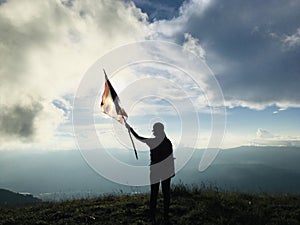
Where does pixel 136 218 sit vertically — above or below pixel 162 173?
below

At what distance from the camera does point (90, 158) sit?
41.6 ft

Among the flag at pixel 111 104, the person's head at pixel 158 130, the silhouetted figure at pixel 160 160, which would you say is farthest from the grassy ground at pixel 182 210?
the flag at pixel 111 104

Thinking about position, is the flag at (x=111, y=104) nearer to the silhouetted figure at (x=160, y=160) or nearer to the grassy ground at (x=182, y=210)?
the silhouetted figure at (x=160, y=160)

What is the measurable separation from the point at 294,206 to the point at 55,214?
9990mm

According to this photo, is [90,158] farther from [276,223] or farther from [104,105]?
[276,223]

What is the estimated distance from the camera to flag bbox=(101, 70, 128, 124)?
12.2 meters

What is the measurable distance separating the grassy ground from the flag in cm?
395

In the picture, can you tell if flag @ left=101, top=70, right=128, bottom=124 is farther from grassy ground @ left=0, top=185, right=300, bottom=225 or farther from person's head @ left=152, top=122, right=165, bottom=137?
grassy ground @ left=0, top=185, right=300, bottom=225

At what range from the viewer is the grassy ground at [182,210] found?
37.9 ft

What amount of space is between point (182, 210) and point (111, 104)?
5.16 m

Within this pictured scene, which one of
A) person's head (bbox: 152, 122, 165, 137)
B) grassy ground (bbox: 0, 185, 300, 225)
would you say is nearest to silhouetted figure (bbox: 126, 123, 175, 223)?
person's head (bbox: 152, 122, 165, 137)

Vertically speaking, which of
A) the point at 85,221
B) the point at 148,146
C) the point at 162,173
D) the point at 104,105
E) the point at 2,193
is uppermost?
the point at 104,105

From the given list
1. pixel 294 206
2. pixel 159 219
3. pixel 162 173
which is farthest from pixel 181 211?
pixel 294 206

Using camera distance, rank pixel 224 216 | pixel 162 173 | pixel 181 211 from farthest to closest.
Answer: pixel 181 211
pixel 224 216
pixel 162 173
